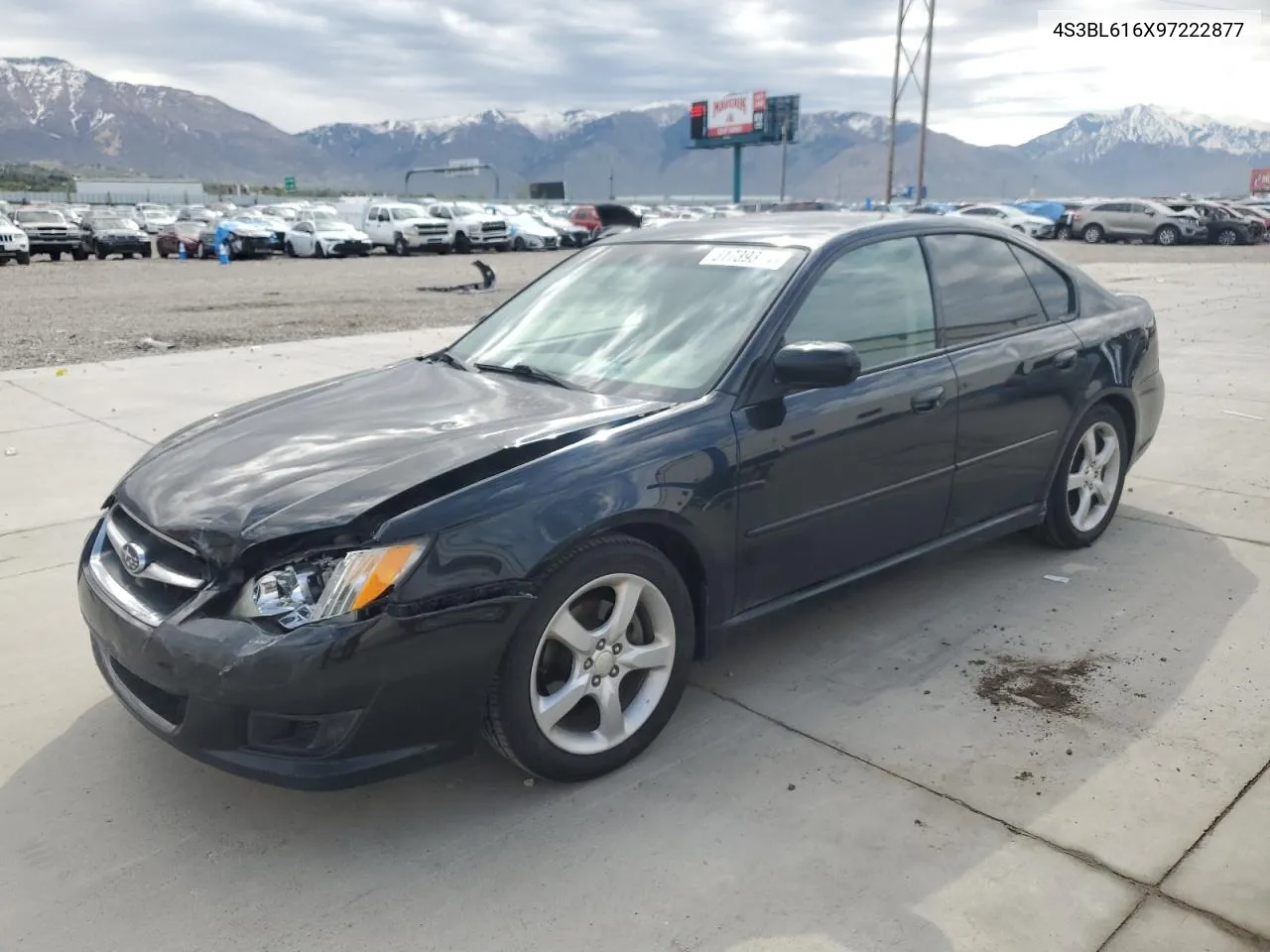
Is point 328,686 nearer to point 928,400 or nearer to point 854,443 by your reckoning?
point 854,443

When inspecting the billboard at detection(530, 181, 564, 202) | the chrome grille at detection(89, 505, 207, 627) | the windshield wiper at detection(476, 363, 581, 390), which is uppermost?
the billboard at detection(530, 181, 564, 202)

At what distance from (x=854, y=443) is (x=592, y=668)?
126 cm

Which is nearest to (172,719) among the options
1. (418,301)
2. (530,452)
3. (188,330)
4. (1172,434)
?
(530,452)

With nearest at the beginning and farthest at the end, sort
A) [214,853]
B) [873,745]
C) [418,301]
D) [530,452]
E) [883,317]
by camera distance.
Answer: [214,853]
[530,452]
[873,745]
[883,317]
[418,301]

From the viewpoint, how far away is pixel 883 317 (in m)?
3.98

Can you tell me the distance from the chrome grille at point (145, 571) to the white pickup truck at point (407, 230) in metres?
32.5

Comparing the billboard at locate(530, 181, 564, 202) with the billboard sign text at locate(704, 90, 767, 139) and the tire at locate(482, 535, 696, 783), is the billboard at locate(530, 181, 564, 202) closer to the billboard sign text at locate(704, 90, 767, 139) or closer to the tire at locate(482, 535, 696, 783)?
the billboard sign text at locate(704, 90, 767, 139)

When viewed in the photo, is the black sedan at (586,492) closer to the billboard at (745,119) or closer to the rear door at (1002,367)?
the rear door at (1002,367)

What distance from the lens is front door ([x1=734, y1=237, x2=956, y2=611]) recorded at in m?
3.46

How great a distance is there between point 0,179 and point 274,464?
131 m

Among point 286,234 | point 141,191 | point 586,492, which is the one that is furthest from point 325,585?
point 141,191

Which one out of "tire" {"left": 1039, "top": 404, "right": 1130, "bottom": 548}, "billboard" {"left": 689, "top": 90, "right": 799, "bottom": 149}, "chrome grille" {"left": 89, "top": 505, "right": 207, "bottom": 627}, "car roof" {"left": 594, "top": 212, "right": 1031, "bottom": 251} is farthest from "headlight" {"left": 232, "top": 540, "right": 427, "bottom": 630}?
"billboard" {"left": 689, "top": 90, "right": 799, "bottom": 149}

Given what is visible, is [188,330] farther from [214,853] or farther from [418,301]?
[214,853]

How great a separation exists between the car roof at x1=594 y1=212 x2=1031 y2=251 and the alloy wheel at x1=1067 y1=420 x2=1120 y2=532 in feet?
3.51
